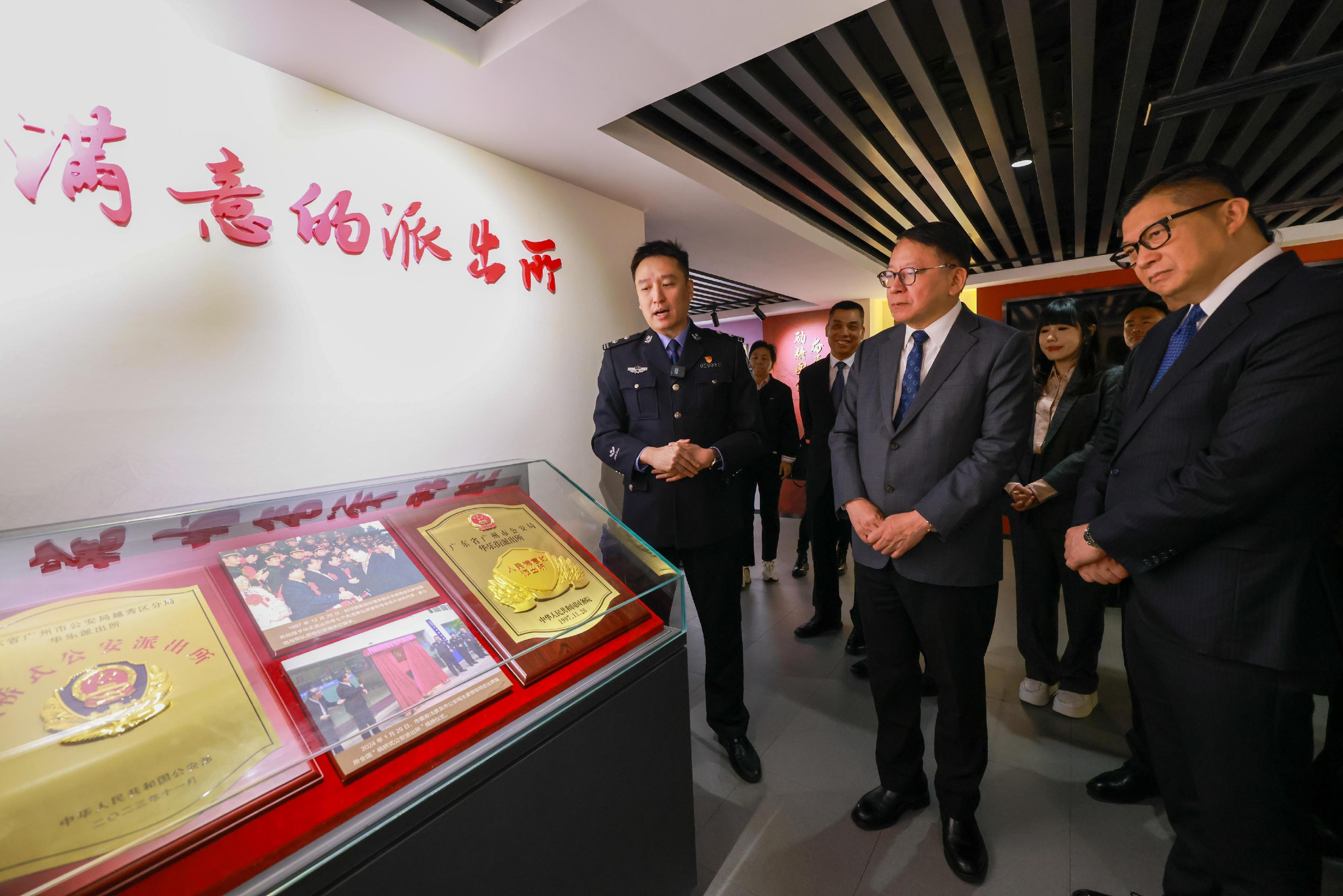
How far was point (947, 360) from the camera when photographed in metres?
1.49

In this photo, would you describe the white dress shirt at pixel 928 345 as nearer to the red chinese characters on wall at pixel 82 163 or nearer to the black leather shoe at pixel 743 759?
the black leather shoe at pixel 743 759

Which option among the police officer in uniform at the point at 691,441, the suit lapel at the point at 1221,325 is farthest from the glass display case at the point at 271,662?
Answer: the suit lapel at the point at 1221,325

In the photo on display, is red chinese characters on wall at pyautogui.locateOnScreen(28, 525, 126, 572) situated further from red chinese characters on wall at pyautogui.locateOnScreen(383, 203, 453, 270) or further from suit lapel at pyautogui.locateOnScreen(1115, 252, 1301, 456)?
Result: suit lapel at pyautogui.locateOnScreen(1115, 252, 1301, 456)

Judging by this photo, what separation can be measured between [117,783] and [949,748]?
1815mm

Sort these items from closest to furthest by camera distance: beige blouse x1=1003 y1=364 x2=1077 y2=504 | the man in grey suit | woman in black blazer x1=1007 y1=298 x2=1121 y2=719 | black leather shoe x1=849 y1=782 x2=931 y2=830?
1. the man in grey suit
2. black leather shoe x1=849 y1=782 x2=931 y2=830
3. woman in black blazer x1=1007 y1=298 x2=1121 y2=719
4. beige blouse x1=1003 y1=364 x2=1077 y2=504

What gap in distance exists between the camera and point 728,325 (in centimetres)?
935

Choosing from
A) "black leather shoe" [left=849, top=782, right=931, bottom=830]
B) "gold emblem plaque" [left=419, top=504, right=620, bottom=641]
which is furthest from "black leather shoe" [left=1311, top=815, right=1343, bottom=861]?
"gold emblem plaque" [left=419, top=504, right=620, bottom=641]

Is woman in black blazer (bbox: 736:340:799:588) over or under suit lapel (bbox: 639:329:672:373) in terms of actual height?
under

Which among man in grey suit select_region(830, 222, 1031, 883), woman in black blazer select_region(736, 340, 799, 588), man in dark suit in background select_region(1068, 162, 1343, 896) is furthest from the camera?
woman in black blazer select_region(736, 340, 799, 588)

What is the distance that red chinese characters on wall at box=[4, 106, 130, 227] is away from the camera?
4.24 ft

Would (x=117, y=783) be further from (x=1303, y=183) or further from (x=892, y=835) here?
(x=1303, y=183)

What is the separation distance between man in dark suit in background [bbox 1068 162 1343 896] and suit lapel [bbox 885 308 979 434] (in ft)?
1.28

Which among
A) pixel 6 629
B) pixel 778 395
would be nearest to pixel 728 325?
pixel 778 395

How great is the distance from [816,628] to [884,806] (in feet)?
4.66
